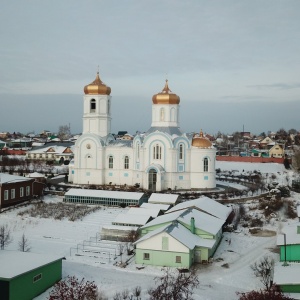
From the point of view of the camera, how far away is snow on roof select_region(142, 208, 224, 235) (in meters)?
19.4

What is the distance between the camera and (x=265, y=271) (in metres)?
15.8

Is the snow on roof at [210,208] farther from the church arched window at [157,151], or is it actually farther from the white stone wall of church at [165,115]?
the white stone wall of church at [165,115]

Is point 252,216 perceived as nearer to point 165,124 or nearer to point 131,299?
point 165,124

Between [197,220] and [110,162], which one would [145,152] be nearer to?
[110,162]

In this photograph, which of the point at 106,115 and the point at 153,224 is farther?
the point at 106,115

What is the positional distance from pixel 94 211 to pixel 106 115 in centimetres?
1101

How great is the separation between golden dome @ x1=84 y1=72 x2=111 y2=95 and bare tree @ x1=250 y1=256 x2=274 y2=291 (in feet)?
70.8

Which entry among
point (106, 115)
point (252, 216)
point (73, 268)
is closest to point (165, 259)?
point (73, 268)

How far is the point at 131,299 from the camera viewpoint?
12938mm

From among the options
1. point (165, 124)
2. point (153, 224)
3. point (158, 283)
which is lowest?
point (158, 283)

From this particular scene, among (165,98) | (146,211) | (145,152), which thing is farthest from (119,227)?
(165,98)

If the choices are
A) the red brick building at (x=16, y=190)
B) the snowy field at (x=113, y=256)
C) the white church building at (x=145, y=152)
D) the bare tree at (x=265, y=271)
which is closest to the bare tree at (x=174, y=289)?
the snowy field at (x=113, y=256)

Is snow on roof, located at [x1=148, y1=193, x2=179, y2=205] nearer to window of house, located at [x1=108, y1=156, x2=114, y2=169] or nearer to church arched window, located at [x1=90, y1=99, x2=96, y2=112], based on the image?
window of house, located at [x1=108, y1=156, x2=114, y2=169]

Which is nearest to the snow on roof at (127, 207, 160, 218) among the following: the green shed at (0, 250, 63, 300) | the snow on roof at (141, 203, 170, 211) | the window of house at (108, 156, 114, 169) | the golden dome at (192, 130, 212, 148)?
the snow on roof at (141, 203, 170, 211)
